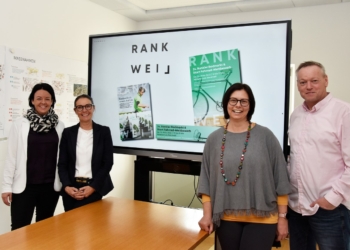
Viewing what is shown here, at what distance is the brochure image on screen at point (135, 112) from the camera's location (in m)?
2.79

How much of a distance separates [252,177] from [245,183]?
0.05 metres

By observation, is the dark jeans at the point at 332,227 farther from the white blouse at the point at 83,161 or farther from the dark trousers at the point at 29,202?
the dark trousers at the point at 29,202

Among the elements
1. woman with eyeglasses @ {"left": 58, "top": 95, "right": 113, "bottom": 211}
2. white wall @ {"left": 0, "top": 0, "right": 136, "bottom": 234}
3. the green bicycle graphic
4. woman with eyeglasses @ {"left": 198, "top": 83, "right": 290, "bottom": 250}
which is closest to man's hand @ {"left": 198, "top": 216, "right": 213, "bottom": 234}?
woman with eyeglasses @ {"left": 198, "top": 83, "right": 290, "bottom": 250}

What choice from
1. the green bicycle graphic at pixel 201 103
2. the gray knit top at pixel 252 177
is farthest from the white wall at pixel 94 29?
the gray knit top at pixel 252 177

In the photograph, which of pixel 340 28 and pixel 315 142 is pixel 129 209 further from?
pixel 340 28

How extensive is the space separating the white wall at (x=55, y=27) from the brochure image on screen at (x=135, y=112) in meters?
1.17

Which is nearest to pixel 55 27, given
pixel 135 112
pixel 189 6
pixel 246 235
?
pixel 135 112

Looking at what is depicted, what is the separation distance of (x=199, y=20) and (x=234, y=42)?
2.32m

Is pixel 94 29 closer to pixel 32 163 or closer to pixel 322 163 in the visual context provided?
pixel 32 163

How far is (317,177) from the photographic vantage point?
1.77 m

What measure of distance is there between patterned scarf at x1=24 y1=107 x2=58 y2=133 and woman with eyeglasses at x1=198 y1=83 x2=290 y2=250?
130 centimetres

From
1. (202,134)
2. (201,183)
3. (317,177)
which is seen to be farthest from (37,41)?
(317,177)

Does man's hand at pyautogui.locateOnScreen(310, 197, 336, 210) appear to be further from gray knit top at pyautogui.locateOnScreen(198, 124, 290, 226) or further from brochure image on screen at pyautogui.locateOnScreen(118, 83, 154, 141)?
brochure image on screen at pyautogui.locateOnScreen(118, 83, 154, 141)

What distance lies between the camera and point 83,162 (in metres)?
2.32
